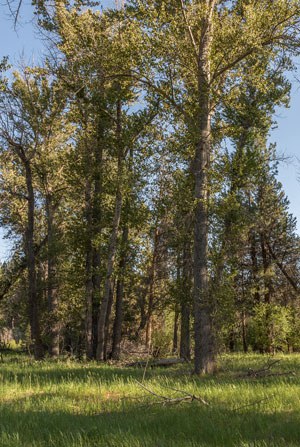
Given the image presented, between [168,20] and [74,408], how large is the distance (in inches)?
372

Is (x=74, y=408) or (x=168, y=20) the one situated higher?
(x=168, y=20)

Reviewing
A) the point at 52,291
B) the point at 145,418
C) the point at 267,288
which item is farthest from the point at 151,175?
the point at 145,418

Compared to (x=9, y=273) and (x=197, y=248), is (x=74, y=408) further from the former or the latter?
(x=9, y=273)

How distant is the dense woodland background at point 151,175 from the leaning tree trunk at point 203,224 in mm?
32

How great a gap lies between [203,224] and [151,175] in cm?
1016

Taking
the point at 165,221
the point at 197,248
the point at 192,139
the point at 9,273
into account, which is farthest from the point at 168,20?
the point at 9,273

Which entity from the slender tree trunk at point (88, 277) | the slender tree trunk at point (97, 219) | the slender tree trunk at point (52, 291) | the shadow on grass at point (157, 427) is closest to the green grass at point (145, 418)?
the shadow on grass at point (157, 427)

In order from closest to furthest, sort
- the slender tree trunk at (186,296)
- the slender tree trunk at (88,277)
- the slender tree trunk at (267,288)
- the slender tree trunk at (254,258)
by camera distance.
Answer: the slender tree trunk at (186,296) → the slender tree trunk at (88,277) → the slender tree trunk at (267,288) → the slender tree trunk at (254,258)

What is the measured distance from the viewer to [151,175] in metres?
22.4

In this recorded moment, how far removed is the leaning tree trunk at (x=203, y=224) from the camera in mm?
12227

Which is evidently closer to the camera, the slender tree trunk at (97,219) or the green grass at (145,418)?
the green grass at (145,418)

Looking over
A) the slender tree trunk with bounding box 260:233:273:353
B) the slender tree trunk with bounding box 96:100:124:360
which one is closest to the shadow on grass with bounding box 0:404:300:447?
the slender tree trunk with bounding box 96:100:124:360

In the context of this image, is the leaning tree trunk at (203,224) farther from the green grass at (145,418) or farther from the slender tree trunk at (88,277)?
the slender tree trunk at (88,277)

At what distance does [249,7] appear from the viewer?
1153cm
